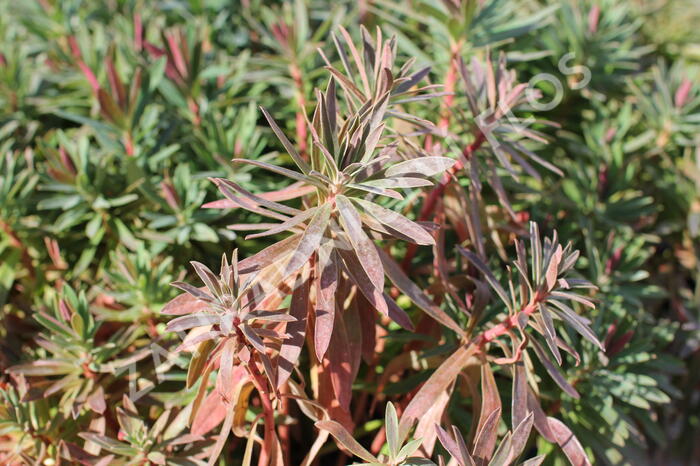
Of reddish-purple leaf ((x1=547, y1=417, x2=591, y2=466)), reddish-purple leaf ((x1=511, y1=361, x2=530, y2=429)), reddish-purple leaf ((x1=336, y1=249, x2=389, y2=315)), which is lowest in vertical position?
reddish-purple leaf ((x1=547, y1=417, x2=591, y2=466))

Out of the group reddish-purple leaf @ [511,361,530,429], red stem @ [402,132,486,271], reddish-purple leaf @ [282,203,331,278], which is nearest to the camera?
reddish-purple leaf @ [282,203,331,278]

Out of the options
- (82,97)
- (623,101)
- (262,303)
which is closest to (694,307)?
(623,101)

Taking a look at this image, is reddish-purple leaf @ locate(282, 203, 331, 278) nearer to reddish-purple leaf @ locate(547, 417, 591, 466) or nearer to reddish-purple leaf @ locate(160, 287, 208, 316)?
reddish-purple leaf @ locate(160, 287, 208, 316)

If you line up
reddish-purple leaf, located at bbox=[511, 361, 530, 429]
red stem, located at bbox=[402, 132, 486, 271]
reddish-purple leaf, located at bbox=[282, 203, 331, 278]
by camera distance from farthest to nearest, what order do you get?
red stem, located at bbox=[402, 132, 486, 271] < reddish-purple leaf, located at bbox=[511, 361, 530, 429] < reddish-purple leaf, located at bbox=[282, 203, 331, 278]

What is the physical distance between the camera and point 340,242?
2.85 ft

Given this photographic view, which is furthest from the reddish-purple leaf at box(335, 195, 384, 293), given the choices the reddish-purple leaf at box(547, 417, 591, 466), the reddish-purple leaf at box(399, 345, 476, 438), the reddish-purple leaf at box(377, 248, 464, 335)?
the reddish-purple leaf at box(547, 417, 591, 466)

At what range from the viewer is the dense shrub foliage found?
86 centimetres

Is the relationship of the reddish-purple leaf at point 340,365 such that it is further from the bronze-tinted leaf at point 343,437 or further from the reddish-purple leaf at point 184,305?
the reddish-purple leaf at point 184,305

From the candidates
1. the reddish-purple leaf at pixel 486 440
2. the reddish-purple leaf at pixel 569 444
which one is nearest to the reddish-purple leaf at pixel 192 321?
the reddish-purple leaf at pixel 486 440

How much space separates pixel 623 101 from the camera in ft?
5.89

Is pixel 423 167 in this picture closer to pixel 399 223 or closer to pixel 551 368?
pixel 399 223

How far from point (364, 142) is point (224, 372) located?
14.1 inches

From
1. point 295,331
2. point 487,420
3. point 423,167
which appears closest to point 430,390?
point 487,420

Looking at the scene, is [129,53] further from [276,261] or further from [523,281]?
[523,281]
